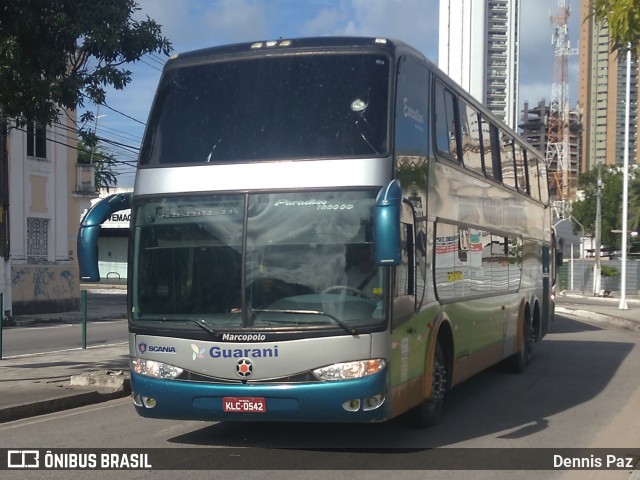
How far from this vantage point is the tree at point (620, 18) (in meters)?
8.20

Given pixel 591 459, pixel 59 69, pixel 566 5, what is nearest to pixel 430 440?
pixel 591 459

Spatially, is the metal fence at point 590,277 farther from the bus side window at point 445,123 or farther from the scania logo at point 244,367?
the scania logo at point 244,367

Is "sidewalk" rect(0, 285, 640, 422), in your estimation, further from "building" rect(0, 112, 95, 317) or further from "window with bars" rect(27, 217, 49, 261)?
"window with bars" rect(27, 217, 49, 261)

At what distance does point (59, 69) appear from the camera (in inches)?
465

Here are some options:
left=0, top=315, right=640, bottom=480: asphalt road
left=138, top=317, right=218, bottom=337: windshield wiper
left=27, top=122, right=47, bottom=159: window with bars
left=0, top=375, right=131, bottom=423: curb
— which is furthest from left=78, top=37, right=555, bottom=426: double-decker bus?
left=27, top=122, right=47, bottom=159: window with bars

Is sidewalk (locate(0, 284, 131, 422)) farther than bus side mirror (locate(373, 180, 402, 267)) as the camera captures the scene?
Yes

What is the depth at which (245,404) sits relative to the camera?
313 inches

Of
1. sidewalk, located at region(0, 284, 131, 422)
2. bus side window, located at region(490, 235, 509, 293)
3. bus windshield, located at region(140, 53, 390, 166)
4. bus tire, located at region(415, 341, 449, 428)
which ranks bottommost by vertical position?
sidewalk, located at region(0, 284, 131, 422)

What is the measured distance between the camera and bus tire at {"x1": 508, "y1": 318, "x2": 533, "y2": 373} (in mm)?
15258

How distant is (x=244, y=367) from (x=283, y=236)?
119 cm

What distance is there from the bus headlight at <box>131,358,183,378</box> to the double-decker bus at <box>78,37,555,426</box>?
13 mm

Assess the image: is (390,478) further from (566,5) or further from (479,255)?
(566,5)

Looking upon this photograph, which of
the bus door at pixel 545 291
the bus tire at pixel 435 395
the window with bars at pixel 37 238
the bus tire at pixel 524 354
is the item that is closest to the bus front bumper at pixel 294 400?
the bus tire at pixel 435 395

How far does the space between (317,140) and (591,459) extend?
12.8ft
